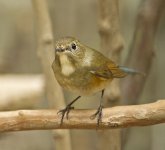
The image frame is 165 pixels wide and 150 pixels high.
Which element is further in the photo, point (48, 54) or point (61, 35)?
point (61, 35)

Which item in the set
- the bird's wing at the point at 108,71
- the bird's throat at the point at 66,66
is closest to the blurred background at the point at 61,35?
the bird's wing at the point at 108,71

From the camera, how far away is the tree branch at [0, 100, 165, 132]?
5.30ft

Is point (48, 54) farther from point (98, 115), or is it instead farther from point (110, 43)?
point (98, 115)

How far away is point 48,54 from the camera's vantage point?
2072 millimetres

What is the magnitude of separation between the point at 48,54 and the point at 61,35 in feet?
2.97

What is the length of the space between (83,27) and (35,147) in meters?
0.86

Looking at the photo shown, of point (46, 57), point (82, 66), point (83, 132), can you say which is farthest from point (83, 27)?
point (82, 66)

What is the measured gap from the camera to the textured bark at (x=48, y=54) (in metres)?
2.02

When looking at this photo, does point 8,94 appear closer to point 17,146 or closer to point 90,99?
point 17,146

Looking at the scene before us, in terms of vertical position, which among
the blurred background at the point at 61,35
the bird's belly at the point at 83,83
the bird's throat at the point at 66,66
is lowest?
the blurred background at the point at 61,35

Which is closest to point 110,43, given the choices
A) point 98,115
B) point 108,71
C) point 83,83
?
point 108,71

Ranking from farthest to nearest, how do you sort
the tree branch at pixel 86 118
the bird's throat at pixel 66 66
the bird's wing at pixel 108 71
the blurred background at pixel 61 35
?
the blurred background at pixel 61 35 < the bird's wing at pixel 108 71 < the bird's throat at pixel 66 66 < the tree branch at pixel 86 118

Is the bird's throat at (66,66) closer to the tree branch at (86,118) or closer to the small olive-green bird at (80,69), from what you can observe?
the small olive-green bird at (80,69)

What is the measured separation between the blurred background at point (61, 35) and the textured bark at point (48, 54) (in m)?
0.54
